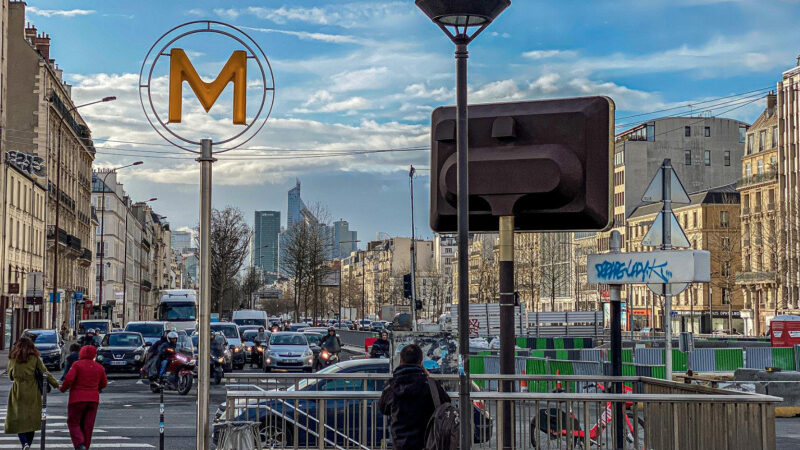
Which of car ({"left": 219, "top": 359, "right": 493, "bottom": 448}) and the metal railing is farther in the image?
car ({"left": 219, "top": 359, "right": 493, "bottom": 448})

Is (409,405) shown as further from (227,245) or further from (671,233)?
(227,245)

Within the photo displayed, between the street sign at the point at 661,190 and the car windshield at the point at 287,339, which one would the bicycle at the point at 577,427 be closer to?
the street sign at the point at 661,190

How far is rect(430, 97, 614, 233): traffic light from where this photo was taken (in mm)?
11609

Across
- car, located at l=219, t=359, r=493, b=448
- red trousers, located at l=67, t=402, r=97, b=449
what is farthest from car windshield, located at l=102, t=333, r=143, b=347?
car, located at l=219, t=359, r=493, b=448

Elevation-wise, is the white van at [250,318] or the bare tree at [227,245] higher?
the bare tree at [227,245]

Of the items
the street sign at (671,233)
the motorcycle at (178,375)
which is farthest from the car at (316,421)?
the motorcycle at (178,375)

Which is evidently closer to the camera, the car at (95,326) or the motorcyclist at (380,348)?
the motorcyclist at (380,348)

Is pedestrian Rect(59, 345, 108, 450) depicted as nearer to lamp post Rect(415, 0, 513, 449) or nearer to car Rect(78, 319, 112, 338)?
lamp post Rect(415, 0, 513, 449)

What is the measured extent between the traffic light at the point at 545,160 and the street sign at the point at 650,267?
112cm

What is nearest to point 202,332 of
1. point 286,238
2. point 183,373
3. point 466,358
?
point 466,358

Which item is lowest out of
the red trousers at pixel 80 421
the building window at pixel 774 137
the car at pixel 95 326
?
the red trousers at pixel 80 421

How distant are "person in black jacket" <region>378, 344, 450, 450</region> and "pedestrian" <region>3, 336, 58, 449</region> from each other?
23.9 ft

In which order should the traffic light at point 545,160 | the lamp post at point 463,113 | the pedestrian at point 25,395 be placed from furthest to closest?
the pedestrian at point 25,395, the traffic light at point 545,160, the lamp post at point 463,113

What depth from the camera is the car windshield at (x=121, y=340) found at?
40.4m
